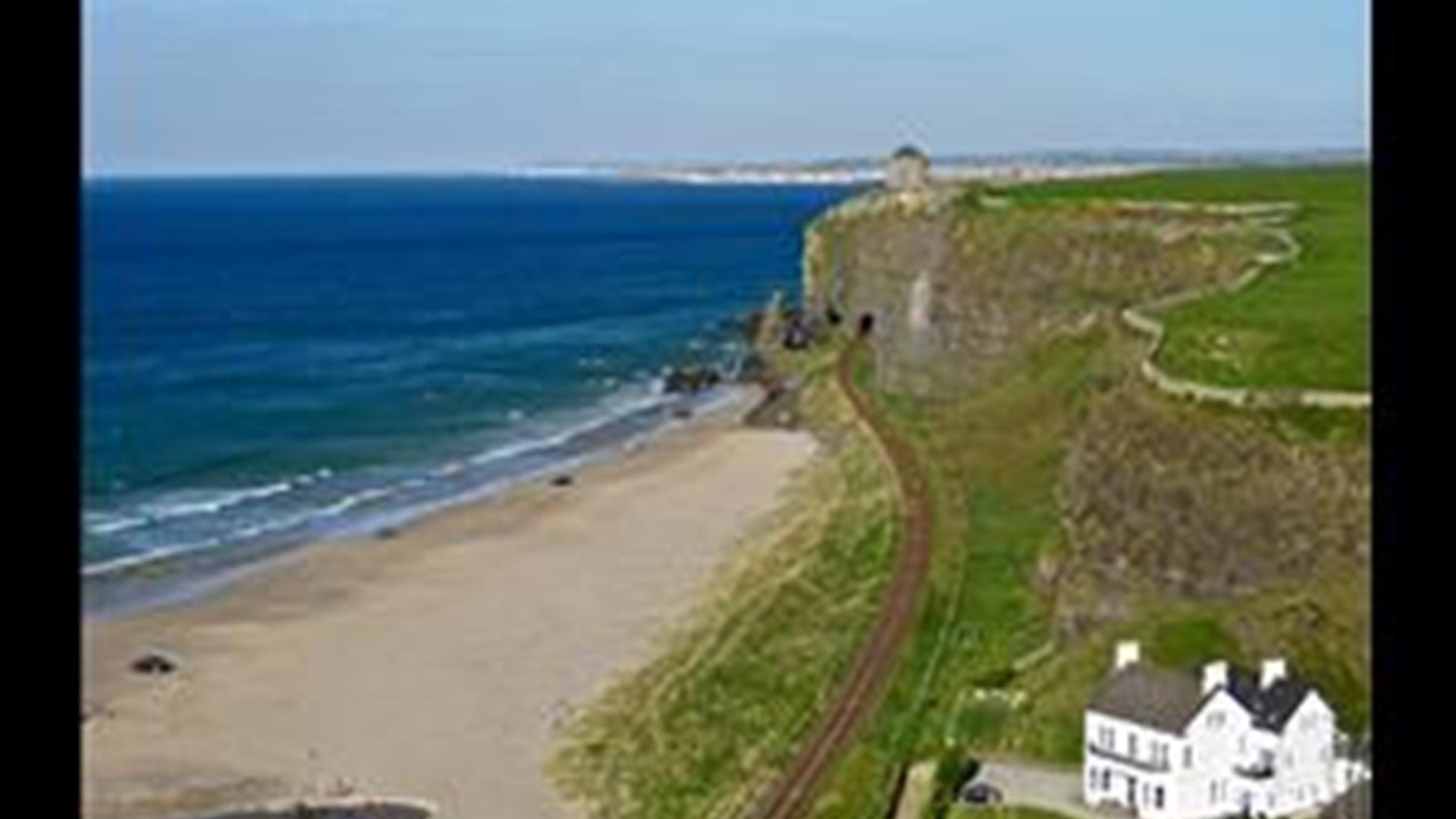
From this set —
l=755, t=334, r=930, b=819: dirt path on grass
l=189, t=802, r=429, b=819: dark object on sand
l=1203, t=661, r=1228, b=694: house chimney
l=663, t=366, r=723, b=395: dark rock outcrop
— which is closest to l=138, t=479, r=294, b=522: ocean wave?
l=755, t=334, r=930, b=819: dirt path on grass

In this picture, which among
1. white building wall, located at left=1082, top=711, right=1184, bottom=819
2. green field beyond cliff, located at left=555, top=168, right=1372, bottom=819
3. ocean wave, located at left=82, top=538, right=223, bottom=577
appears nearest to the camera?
white building wall, located at left=1082, top=711, right=1184, bottom=819

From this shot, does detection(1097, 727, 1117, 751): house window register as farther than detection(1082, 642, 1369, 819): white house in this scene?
Yes

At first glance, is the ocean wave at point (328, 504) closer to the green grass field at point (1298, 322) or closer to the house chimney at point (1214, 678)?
the green grass field at point (1298, 322)

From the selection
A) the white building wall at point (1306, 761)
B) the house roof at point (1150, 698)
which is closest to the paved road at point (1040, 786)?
the house roof at point (1150, 698)

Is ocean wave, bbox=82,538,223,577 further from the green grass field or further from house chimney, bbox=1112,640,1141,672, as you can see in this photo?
house chimney, bbox=1112,640,1141,672
